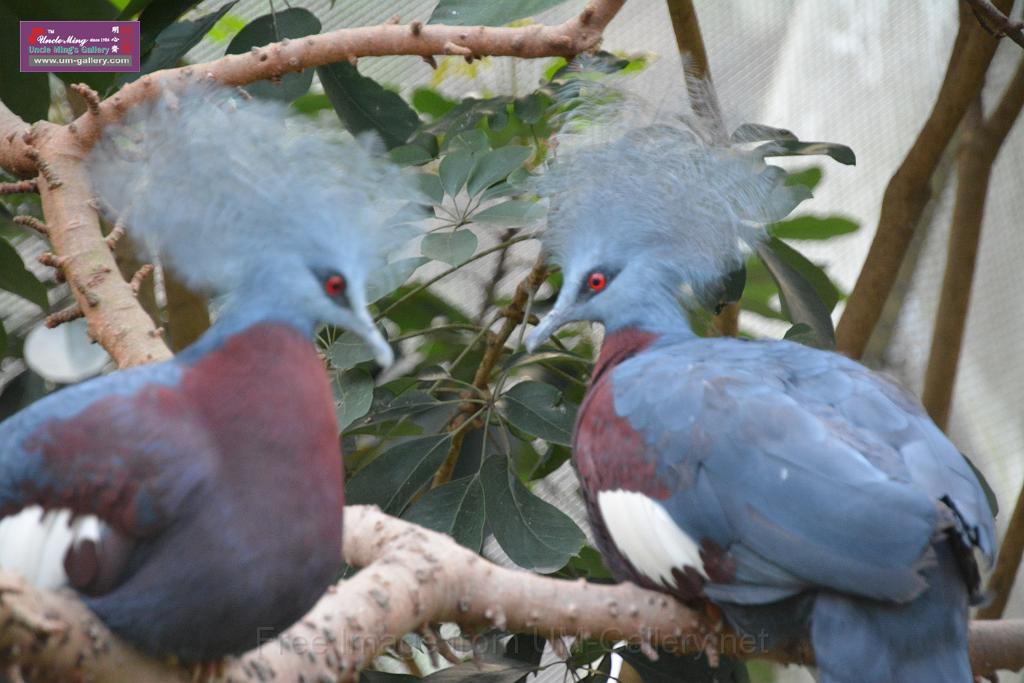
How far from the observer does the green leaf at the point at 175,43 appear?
6.09ft

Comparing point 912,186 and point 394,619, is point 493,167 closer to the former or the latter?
point 394,619

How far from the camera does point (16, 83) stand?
6.11 feet

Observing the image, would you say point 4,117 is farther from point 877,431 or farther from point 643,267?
point 877,431

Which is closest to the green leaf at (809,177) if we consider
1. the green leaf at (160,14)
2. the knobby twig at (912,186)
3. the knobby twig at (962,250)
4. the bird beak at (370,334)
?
the knobby twig at (912,186)

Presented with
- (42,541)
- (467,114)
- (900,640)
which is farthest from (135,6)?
(900,640)

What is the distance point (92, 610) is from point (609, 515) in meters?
0.72

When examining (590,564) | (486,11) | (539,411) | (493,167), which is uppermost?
(486,11)

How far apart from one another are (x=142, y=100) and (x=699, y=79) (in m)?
0.86

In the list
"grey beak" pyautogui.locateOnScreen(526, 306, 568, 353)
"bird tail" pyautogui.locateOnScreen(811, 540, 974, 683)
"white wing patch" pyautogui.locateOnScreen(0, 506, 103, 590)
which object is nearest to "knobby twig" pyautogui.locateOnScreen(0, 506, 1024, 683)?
"white wing patch" pyautogui.locateOnScreen(0, 506, 103, 590)

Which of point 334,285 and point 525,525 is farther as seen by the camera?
point 525,525

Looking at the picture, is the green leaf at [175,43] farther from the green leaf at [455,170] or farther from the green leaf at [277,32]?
the green leaf at [455,170]

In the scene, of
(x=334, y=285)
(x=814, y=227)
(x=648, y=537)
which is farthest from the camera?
(x=814, y=227)

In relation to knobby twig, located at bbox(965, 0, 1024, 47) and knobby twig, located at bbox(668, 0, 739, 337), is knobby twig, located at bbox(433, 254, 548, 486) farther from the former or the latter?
knobby twig, located at bbox(965, 0, 1024, 47)

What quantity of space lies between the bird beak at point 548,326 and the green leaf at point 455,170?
0.81ft
